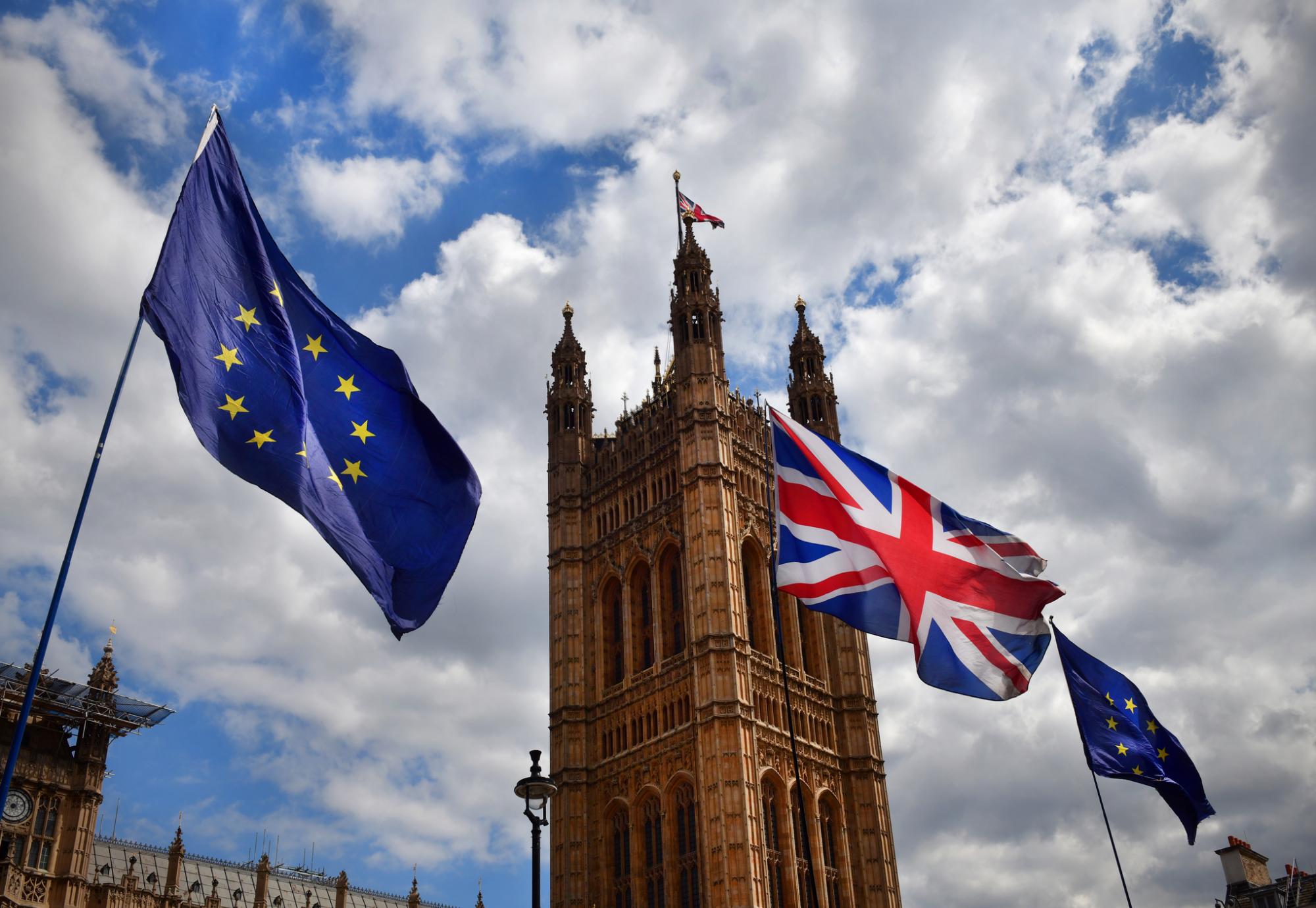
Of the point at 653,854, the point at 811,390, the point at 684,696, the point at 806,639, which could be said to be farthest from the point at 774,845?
the point at 811,390

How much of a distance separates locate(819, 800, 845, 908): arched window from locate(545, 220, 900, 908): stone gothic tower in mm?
104

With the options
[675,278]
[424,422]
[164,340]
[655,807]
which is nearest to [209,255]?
[164,340]

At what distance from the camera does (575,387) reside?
250ft

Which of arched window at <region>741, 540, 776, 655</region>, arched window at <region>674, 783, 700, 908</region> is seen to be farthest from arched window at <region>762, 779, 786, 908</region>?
arched window at <region>741, 540, 776, 655</region>

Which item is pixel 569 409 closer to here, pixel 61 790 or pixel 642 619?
pixel 642 619

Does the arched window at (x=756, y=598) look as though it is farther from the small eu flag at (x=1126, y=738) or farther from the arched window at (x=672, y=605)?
the small eu flag at (x=1126, y=738)

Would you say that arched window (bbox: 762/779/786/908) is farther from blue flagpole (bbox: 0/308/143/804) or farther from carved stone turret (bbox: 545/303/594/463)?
blue flagpole (bbox: 0/308/143/804)

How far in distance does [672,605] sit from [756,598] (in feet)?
15.2

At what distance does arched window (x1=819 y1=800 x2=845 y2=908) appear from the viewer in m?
60.3

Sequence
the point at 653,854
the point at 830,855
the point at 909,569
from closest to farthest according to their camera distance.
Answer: the point at 909,569 → the point at 653,854 → the point at 830,855

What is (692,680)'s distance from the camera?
60.9 meters

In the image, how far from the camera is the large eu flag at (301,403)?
1606cm

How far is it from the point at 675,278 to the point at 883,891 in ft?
117

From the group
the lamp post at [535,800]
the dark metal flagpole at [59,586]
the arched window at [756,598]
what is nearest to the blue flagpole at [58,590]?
the dark metal flagpole at [59,586]
